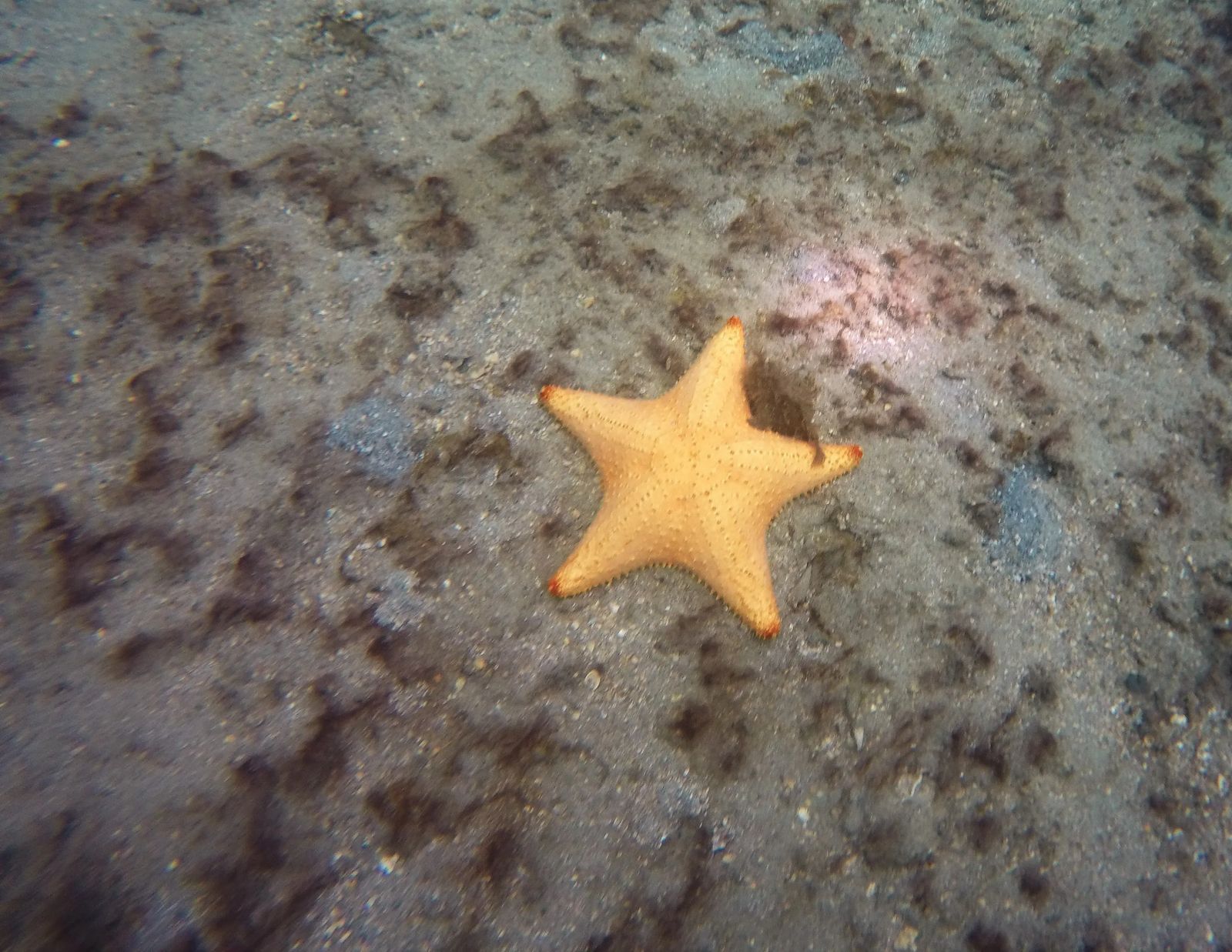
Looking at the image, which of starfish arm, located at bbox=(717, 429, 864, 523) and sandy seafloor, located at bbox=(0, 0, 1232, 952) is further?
starfish arm, located at bbox=(717, 429, 864, 523)

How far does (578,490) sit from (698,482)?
61 cm

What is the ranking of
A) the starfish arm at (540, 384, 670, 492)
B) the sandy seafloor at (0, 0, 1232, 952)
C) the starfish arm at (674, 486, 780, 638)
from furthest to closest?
the starfish arm at (540, 384, 670, 492) < the starfish arm at (674, 486, 780, 638) < the sandy seafloor at (0, 0, 1232, 952)

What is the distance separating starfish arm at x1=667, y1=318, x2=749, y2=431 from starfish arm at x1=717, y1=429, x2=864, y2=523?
5.4 inches

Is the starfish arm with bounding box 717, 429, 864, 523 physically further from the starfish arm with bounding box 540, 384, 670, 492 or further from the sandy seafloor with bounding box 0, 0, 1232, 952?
the starfish arm with bounding box 540, 384, 670, 492

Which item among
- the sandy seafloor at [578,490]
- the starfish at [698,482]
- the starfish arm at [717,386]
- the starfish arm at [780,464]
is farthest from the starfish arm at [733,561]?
the starfish arm at [717,386]

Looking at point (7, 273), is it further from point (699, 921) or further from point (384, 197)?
point (699, 921)

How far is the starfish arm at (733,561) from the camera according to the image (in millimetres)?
2855

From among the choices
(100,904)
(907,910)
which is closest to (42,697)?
(100,904)

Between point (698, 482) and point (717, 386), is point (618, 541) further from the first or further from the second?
point (717, 386)

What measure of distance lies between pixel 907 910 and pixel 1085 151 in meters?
4.33

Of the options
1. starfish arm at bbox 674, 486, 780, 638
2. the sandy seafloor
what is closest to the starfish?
starfish arm at bbox 674, 486, 780, 638

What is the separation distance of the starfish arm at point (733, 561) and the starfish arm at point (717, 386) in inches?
12.8

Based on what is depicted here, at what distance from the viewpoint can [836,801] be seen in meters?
2.90

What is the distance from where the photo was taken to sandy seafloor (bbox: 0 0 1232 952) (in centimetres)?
272
